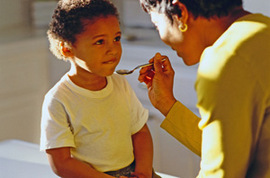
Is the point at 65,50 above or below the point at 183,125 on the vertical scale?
above

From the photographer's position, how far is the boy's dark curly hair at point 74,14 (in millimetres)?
1210

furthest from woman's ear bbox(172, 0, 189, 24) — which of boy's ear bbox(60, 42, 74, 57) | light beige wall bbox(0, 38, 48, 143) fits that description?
light beige wall bbox(0, 38, 48, 143)

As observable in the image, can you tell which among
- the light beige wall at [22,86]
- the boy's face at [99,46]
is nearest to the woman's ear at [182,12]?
the boy's face at [99,46]

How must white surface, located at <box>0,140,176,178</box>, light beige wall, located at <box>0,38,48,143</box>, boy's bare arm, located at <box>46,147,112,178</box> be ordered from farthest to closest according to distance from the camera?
light beige wall, located at <box>0,38,48,143</box> → white surface, located at <box>0,140,176,178</box> → boy's bare arm, located at <box>46,147,112,178</box>

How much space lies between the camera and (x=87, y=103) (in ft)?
4.01

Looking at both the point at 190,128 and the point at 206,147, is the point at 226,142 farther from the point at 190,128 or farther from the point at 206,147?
the point at 190,128

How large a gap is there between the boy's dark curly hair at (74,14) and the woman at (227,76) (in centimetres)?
21

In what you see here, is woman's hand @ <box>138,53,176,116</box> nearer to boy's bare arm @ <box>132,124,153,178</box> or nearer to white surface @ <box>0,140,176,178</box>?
boy's bare arm @ <box>132,124,153,178</box>

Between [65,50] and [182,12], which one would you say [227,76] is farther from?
[65,50]

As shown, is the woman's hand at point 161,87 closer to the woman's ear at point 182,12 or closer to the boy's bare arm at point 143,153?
the boy's bare arm at point 143,153

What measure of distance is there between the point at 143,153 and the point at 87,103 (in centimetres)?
22

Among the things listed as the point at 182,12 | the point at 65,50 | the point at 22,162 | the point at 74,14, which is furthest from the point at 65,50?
the point at 22,162

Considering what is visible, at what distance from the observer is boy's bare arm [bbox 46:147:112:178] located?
47.1 inches

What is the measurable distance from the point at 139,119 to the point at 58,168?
0.26 meters
